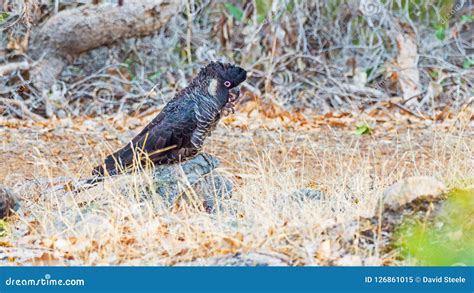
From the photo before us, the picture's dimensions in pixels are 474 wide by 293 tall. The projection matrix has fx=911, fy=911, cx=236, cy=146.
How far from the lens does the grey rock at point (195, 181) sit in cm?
508

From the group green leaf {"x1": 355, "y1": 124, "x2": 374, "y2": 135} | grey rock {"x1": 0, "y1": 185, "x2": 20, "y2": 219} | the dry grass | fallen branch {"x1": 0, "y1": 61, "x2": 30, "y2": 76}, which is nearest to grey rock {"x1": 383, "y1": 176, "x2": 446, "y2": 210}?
the dry grass

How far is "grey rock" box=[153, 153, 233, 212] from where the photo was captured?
16.7 feet

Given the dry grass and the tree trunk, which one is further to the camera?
the tree trunk

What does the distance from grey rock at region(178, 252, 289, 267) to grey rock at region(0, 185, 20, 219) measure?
5.44ft

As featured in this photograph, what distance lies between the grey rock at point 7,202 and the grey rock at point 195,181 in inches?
32.7

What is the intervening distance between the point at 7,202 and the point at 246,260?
195 cm

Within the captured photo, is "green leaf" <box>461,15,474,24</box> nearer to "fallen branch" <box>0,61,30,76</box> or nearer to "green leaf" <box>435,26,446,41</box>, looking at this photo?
"green leaf" <box>435,26,446,41</box>

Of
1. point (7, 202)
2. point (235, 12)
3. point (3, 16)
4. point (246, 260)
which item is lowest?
point (7, 202)

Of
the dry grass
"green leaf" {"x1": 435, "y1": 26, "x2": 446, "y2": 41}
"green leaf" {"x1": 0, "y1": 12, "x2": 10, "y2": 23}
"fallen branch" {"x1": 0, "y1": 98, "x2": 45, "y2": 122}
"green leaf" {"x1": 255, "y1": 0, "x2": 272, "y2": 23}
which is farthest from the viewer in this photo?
"green leaf" {"x1": 435, "y1": 26, "x2": 446, "y2": 41}

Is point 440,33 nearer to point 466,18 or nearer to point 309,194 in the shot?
point 466,18

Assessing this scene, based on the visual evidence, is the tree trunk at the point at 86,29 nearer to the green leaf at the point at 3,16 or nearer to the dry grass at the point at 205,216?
the green leaf at the point at 3,16

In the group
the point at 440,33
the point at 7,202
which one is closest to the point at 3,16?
the point at 7,202

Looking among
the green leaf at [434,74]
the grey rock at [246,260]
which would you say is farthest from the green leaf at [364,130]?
the grey rock at [246,260]

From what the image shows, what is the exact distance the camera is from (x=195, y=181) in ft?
17.0
